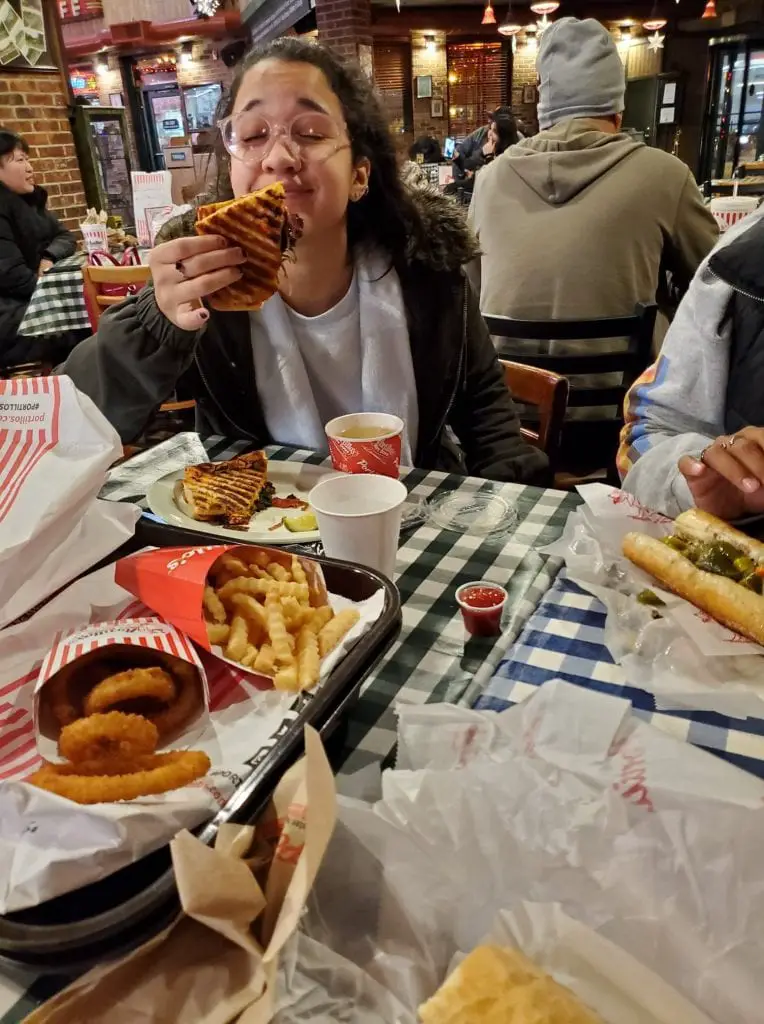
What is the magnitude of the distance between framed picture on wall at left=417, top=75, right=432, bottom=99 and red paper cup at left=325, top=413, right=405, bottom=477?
1474cm

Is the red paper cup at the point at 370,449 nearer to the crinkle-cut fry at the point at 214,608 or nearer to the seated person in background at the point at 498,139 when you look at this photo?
the crinkle-cut fry at the point at 214,608

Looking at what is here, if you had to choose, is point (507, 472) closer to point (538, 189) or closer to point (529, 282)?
point (529, 282)

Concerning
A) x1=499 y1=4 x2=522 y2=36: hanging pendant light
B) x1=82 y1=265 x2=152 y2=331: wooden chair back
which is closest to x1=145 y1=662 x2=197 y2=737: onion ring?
x1=82 y1=265 x2=152 y2=331: wooden chair back

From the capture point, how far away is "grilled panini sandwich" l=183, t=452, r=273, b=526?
1.41 m

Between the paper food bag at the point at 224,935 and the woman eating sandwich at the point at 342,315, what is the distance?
129cm

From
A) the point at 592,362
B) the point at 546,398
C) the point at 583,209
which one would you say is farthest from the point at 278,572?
the point at 583,209

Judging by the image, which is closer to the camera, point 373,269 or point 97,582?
point 97,582

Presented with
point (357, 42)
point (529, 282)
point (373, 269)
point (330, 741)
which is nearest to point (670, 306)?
point (529, 282)

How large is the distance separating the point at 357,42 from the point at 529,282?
1013 cm

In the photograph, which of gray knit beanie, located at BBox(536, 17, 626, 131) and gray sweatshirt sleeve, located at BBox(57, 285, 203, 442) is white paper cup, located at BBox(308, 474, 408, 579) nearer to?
gray sweatshirt sleeve, located at BBox(57, 285, 203, 442)

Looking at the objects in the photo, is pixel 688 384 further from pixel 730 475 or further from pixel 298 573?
pixel 298 573

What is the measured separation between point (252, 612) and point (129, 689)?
19 centimetres

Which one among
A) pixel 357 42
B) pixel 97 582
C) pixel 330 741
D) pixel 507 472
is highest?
pixel 357 42

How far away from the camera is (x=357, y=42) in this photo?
11.0 m
